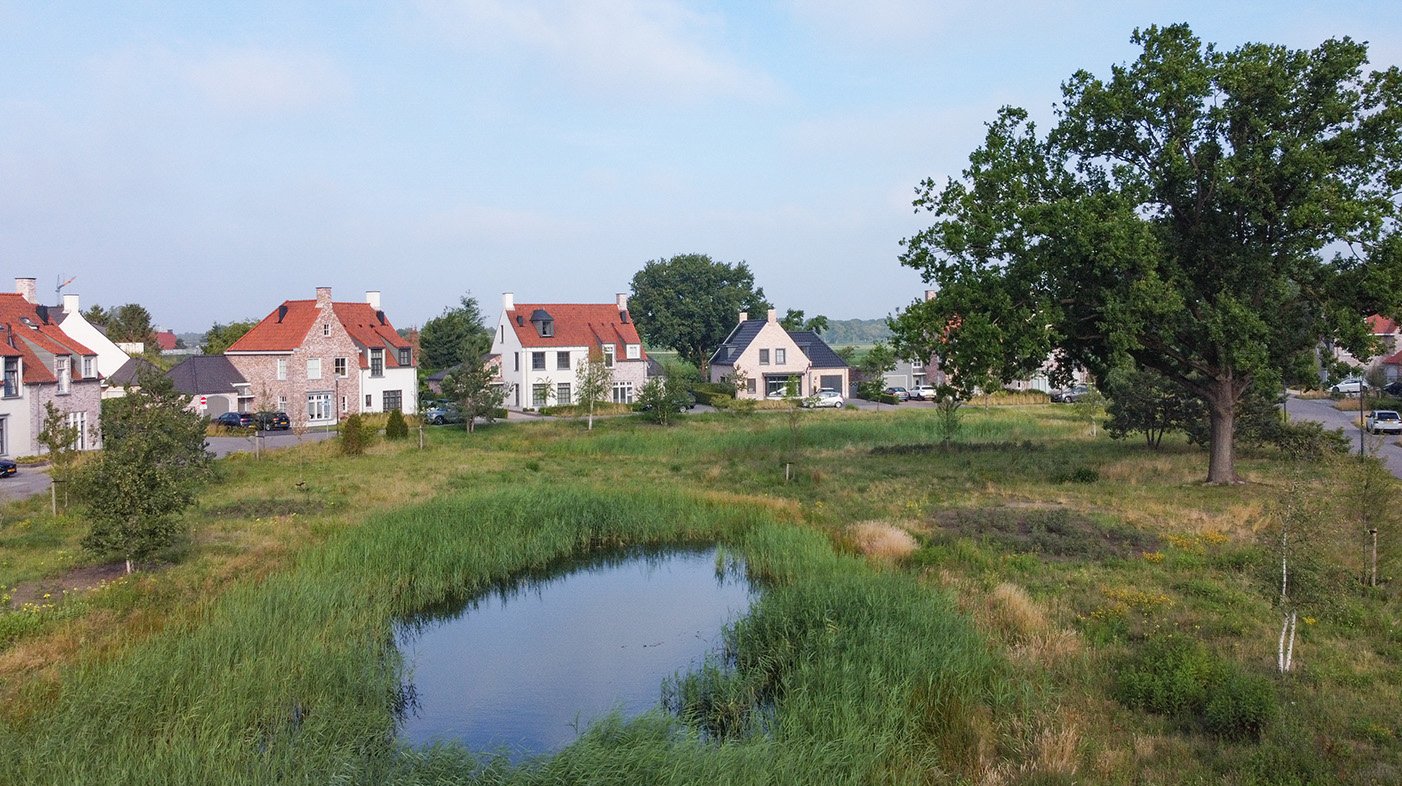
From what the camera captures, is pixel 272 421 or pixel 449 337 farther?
pixel 449 337

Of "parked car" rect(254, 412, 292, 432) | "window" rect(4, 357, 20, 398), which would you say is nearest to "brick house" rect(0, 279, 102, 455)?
"window" rect(4, 357, 20, 398)

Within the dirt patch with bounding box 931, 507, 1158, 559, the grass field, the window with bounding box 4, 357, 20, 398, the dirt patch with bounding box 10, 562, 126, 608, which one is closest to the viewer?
the grass field

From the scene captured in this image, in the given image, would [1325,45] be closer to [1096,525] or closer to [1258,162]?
[1258,162]

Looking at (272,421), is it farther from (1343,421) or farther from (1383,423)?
(1343,421)

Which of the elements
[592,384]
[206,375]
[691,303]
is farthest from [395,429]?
[691,303]

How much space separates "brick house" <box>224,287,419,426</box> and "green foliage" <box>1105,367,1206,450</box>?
1509 inches

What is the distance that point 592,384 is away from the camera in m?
53.0

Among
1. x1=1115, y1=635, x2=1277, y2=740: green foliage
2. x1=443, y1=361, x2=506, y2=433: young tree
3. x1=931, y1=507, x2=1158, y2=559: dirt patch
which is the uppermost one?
x1=443, y1=361, x2=506, y2=433: young tree

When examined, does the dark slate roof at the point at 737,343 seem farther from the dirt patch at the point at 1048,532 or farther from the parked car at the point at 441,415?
the dirt patch at the point at 1048,532

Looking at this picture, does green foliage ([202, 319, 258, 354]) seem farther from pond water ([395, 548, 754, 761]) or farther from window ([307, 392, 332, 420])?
pond water ([395, 548, 754, 761])

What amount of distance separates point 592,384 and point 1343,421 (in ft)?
132

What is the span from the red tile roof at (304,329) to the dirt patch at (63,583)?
3714 centimetres

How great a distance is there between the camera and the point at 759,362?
71875 mm

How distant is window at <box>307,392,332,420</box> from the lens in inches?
2116
